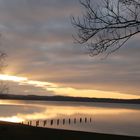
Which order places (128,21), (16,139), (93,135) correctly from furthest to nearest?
(93,135), (16,139), (128,21)

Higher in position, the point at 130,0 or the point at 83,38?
the point at 130,0

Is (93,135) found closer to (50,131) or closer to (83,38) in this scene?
(50,131)

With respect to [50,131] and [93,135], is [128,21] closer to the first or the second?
[93,135]

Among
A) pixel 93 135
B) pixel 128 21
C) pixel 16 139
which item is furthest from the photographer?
pixel 93 135

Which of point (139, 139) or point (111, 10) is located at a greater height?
point (111, 10)

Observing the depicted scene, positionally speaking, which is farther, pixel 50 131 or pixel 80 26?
pixel 50 131

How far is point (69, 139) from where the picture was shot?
63.0 ft

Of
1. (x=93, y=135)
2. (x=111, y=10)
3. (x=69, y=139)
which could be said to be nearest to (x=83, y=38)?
(x=111, y=10)

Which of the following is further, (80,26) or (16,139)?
(16,139)

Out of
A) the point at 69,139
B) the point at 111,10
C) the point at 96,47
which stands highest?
the point at 111,10

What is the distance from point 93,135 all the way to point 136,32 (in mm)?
9563

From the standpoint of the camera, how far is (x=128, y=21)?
12555 millimetres

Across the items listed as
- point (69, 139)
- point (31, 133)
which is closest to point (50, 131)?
point (31, 133)

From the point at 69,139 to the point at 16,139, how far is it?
2.52m
